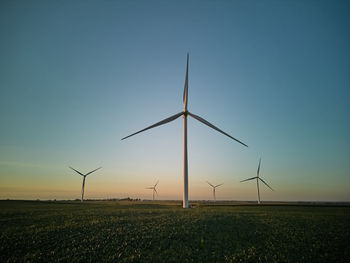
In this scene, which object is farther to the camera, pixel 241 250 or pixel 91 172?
pixel 91 172

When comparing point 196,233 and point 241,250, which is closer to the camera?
point 241,250

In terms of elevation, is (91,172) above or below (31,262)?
above

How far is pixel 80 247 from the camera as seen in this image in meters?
12.2

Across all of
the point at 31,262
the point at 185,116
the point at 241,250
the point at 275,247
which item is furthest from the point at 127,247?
the point at 185,116

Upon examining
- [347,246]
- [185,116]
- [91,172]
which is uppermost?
[185,116]

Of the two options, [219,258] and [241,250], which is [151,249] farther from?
[241,250]

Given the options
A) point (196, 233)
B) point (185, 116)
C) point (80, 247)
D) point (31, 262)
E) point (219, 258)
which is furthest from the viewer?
point (185, 116)

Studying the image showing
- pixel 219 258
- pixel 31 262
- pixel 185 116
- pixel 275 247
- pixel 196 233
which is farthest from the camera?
pixel 185 116

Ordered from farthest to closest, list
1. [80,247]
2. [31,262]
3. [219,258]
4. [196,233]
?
[196,233] < [80,247] < [219,258] < [31,262]

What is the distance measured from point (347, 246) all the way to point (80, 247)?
19.5 meters

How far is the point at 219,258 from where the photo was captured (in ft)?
36.5

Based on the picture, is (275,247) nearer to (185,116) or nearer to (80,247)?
(80,247)

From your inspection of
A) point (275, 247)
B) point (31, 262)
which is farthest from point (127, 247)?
point (275, 247)

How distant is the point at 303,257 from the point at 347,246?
17.5 ft
